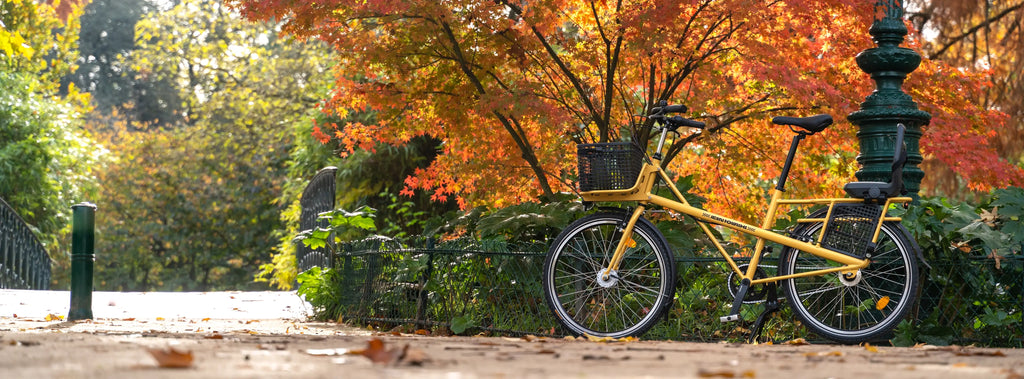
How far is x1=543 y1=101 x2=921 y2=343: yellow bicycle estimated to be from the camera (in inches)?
174

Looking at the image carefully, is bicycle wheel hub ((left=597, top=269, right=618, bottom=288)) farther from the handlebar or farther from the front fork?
the handlebar

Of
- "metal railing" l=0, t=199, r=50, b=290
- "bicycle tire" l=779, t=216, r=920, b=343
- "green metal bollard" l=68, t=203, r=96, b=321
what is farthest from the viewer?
"metal railing" l=0, t=199, r=50, b=290

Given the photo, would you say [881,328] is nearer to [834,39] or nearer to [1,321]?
[834,39]

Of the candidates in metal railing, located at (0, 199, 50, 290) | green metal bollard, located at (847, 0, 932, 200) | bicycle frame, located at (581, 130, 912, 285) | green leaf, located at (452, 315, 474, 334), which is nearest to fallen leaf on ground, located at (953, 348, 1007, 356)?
bicycle frame, located at (581, 130, 912, 285)

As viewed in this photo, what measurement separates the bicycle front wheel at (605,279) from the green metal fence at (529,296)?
23 cm

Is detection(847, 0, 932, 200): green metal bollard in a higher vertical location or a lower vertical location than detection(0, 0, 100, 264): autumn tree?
lower

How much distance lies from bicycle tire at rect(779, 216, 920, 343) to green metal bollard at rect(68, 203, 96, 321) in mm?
4779

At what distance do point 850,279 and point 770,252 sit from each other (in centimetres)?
A: 37

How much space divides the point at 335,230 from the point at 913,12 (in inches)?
289

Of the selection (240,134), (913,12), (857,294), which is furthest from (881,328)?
(240,134)

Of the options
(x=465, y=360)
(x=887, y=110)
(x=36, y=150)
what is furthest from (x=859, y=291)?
(x=36, y=150)

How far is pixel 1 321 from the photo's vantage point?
21.7ft

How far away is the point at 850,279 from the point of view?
4.48m

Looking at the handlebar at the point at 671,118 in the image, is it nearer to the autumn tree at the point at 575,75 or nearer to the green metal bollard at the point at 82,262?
the autumn tree at the point at 575,75
